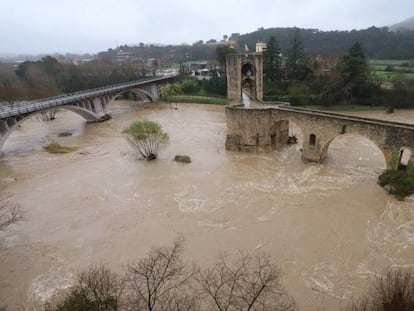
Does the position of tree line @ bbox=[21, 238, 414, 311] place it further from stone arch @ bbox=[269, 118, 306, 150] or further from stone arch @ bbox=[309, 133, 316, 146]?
stone arch @ bbox=[269, 118, 306, 150]

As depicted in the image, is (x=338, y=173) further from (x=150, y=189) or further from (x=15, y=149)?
(x=15, y=149)

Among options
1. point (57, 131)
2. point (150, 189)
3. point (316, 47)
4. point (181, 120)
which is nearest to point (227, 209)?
point (150, 189)

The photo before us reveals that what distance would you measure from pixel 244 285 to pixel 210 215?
5778 mm

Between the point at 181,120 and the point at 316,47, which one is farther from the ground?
the point at 316,47

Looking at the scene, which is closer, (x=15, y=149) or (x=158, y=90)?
(x=15, y=149)

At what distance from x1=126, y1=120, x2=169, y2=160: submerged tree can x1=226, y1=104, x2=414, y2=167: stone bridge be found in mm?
6326

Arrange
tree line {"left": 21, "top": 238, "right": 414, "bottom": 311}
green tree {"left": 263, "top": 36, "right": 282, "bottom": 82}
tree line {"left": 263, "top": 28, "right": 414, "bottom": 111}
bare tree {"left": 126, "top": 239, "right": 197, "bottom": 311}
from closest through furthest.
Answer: tree line {"left": 21, "top": 238, "right": 414, "bottom": 311}
bare tree {"left": 126, "top": 239, "right": 197, "bottom": 311}
tree line {"left": 263, "top": 28, "right": 414, "bottom": 111}
green tree {"left": 263, "top": 36, "right": 282, "bottom": 82}

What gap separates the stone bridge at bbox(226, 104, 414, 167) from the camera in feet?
60.5

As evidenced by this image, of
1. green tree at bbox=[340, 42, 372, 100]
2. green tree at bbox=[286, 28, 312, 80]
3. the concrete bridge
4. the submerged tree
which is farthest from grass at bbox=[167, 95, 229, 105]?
the submerged tree

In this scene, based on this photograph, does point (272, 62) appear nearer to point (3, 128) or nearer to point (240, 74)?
point (240, 74)

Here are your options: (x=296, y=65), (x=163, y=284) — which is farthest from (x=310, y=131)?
(x=296, y=65)

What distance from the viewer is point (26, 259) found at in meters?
14.4

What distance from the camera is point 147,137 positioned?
25.4 m

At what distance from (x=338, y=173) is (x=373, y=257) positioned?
9.25m
